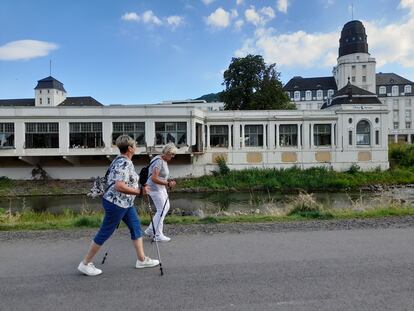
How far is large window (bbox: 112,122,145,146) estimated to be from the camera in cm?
3356

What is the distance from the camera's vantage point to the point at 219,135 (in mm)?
39312

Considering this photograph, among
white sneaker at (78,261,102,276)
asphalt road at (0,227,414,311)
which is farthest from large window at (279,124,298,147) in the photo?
white sneaker at (78,261,102,276)

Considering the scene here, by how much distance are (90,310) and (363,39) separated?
317 feet

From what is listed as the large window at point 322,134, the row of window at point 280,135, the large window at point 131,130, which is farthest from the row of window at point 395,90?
the large window at point 131,130

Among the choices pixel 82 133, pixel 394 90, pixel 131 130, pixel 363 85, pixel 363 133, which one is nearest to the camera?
pixel 82 133

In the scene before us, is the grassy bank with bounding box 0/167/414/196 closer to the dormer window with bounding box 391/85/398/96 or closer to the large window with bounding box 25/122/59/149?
the large window with bounding box 25/122/59/149

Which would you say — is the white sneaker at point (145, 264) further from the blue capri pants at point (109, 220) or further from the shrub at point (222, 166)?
the shrub at point (222, 166)

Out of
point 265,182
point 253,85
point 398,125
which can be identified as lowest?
point 265,182

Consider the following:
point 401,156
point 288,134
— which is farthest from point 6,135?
point 401,156

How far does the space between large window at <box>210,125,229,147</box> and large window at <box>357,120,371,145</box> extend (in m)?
13.1

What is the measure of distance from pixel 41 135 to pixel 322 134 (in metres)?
25.9

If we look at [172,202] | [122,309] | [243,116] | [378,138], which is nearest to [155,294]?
[122,309]

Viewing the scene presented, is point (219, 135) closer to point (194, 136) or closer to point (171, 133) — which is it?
point (194, 136)

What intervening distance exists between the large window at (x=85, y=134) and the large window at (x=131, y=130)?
4.24 feet
